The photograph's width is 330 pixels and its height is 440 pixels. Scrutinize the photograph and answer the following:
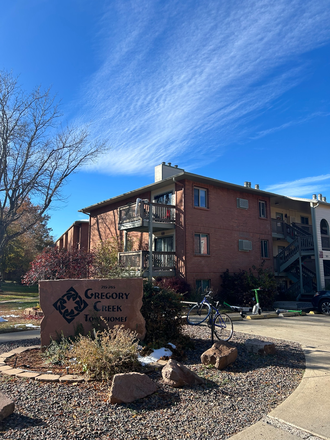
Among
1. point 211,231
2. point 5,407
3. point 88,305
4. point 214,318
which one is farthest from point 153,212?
point 5,407

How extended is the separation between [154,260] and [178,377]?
1442 cm

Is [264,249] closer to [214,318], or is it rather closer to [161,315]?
[214,318]

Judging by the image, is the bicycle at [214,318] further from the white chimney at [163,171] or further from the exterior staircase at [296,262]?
the exterior staircase at [296,262]

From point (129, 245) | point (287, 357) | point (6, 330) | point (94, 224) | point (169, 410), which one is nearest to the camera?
point (169, 410)

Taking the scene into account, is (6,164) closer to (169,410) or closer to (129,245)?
(129,245)

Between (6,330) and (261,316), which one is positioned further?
(261,316)

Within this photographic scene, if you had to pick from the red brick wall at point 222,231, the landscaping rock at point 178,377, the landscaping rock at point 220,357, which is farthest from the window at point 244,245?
the landscaping rock at point 178,377

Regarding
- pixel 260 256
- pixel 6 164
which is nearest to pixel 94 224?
pixel 6 164

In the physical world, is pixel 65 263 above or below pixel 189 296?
above

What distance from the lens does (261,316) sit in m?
14.2

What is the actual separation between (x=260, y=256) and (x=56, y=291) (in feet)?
59.8

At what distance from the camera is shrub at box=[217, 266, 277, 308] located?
18.6 metres

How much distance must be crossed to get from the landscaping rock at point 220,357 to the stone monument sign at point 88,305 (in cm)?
149

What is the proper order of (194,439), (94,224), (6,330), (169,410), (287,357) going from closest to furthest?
(194,439)
(169,410)
(287,357)
(6,330)
(94,224)
